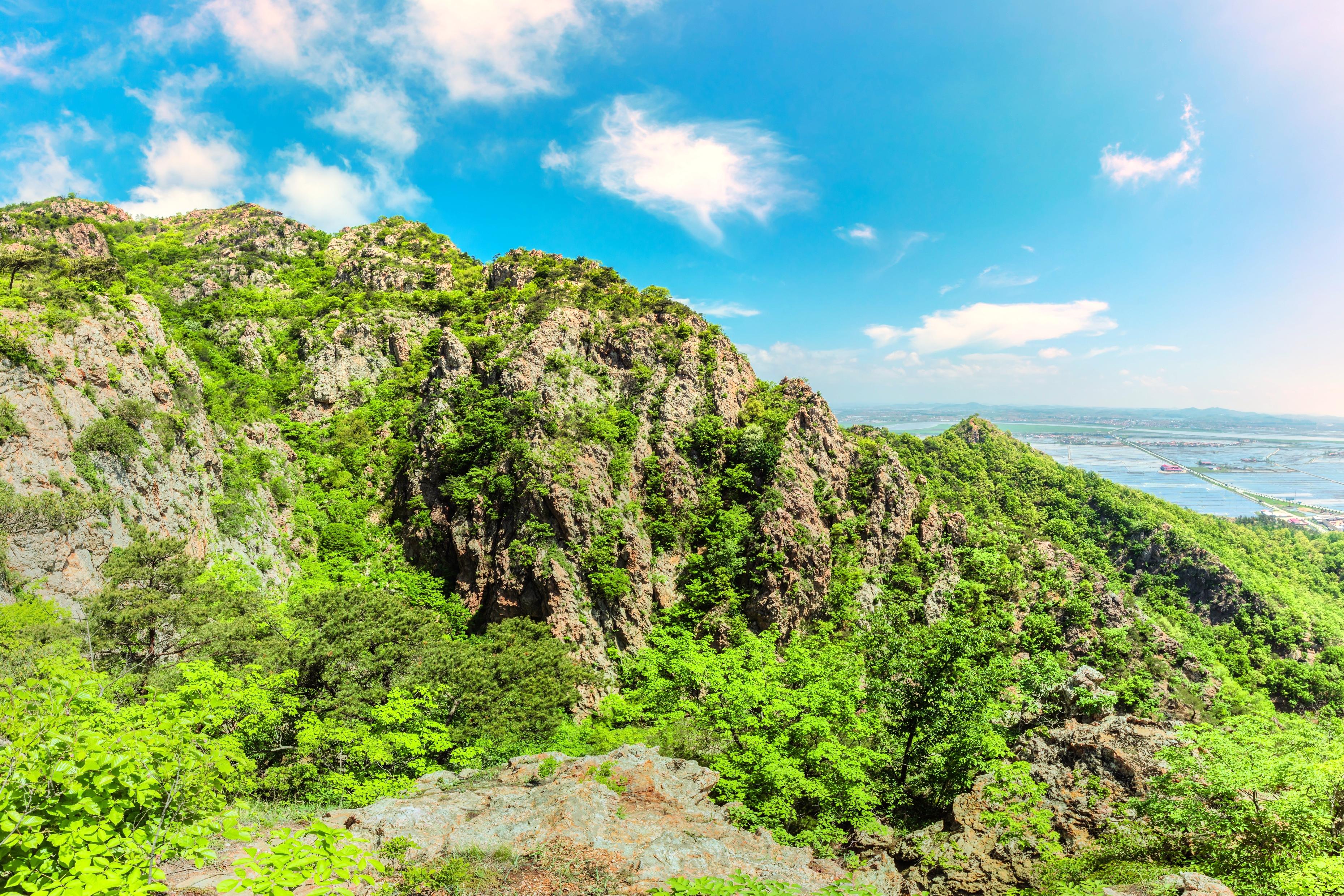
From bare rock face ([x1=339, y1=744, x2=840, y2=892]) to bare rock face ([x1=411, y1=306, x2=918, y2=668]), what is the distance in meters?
19.4

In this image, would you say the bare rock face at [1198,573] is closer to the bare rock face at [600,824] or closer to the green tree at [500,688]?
the green tree at [500,688]

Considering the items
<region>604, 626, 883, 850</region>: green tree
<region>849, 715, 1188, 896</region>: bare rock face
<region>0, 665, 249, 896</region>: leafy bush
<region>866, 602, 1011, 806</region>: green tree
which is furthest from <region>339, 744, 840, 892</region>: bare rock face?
<region>866, 602, 1011, 806</region>: green tree

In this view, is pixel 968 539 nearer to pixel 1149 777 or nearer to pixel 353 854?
pixel 1149 777

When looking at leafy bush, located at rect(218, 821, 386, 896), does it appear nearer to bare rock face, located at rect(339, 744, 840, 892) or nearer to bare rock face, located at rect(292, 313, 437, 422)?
bare rock face, located at rect(339, 744, 840, 892)

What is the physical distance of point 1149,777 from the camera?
15.4 meters

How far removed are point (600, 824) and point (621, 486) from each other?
98.6 feet

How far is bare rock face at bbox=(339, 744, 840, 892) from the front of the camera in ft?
36.5

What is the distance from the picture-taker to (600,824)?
12.4m

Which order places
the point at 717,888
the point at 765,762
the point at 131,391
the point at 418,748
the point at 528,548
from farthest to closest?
the point at 528,548 → the point at 131,391 → the point at 418,748 → the point at 765,762 → the point at 717,888

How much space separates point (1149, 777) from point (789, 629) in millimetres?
25177

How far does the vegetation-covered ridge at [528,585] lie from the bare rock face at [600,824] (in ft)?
6.56

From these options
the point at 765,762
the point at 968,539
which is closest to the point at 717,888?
the point at 765,762

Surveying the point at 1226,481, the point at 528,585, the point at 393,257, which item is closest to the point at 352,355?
the point at 393,257

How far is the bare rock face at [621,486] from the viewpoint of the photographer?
36.8 meters
